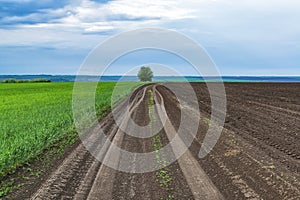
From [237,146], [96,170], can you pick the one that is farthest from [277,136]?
[96,170]

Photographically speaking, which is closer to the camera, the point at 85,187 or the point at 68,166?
the point at 85,187

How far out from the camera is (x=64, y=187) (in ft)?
22.7

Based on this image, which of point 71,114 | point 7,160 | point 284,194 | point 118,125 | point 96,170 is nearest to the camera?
point 284,194

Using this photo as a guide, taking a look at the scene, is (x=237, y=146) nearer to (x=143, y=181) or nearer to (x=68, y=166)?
(x=143, y=181)

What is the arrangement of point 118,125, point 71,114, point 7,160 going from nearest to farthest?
1. point 7,160
2. point 118,125
3. point 71,114

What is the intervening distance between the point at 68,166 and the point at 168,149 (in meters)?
2.62

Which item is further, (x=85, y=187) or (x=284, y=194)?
(x=85, y=187)

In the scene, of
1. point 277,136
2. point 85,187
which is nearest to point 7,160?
point 85,187

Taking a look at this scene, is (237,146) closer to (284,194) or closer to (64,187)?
(284,194)

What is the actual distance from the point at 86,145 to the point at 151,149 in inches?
83.7

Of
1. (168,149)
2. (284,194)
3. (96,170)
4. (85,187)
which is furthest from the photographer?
(168,149)

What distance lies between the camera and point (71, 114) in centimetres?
1714

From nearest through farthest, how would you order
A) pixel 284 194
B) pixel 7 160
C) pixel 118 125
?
pixel 284 194 < pixel 7 160 < pixel 118 125

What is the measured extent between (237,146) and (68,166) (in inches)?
177
